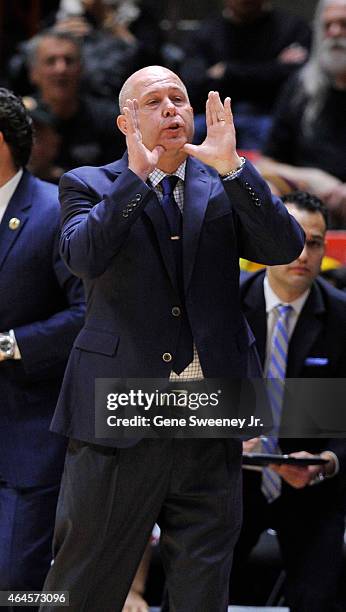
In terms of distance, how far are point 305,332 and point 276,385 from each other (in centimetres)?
22

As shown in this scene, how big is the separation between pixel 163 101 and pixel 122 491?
0.92m

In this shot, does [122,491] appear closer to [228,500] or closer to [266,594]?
[228,500]

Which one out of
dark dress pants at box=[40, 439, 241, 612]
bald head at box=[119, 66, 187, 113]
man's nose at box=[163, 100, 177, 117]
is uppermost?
bald head at box=[119, 66, 187, 113]

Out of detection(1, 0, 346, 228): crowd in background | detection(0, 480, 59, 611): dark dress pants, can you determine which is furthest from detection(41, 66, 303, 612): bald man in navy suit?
detection(1, 0, 346, 228): crowd in background

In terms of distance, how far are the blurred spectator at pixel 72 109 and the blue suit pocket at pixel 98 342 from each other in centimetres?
266

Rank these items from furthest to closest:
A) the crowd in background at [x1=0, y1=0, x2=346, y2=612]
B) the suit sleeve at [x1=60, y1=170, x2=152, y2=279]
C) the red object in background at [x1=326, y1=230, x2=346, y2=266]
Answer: the crowd in background at [x1=0, y1=0, x2=346, y2=612]
the red object in background at [x1=326, y1=230, x2=346, y2=266]
the suit sleeve at [x1=60, y1=170, x2=152, y2=279]

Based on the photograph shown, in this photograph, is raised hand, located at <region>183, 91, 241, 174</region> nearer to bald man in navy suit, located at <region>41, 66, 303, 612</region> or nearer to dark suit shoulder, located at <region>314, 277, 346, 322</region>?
bald man in navy suit, located at <region>41, 66, 303, 612</region>

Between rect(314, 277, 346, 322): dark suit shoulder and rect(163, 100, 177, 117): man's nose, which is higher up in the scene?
rect(163, 100, 177, 117): man's nose

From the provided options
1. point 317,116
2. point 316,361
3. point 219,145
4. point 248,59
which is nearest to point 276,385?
point 316,361

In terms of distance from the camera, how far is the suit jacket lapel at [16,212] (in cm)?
323

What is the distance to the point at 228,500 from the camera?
2686mm

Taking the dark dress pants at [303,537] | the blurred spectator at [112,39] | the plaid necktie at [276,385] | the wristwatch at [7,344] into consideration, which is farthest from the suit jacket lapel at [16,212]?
the blurred spectator at [112,39]

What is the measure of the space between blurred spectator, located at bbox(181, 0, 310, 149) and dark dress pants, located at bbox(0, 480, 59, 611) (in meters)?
2.98

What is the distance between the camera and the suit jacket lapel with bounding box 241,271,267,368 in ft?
11.5
